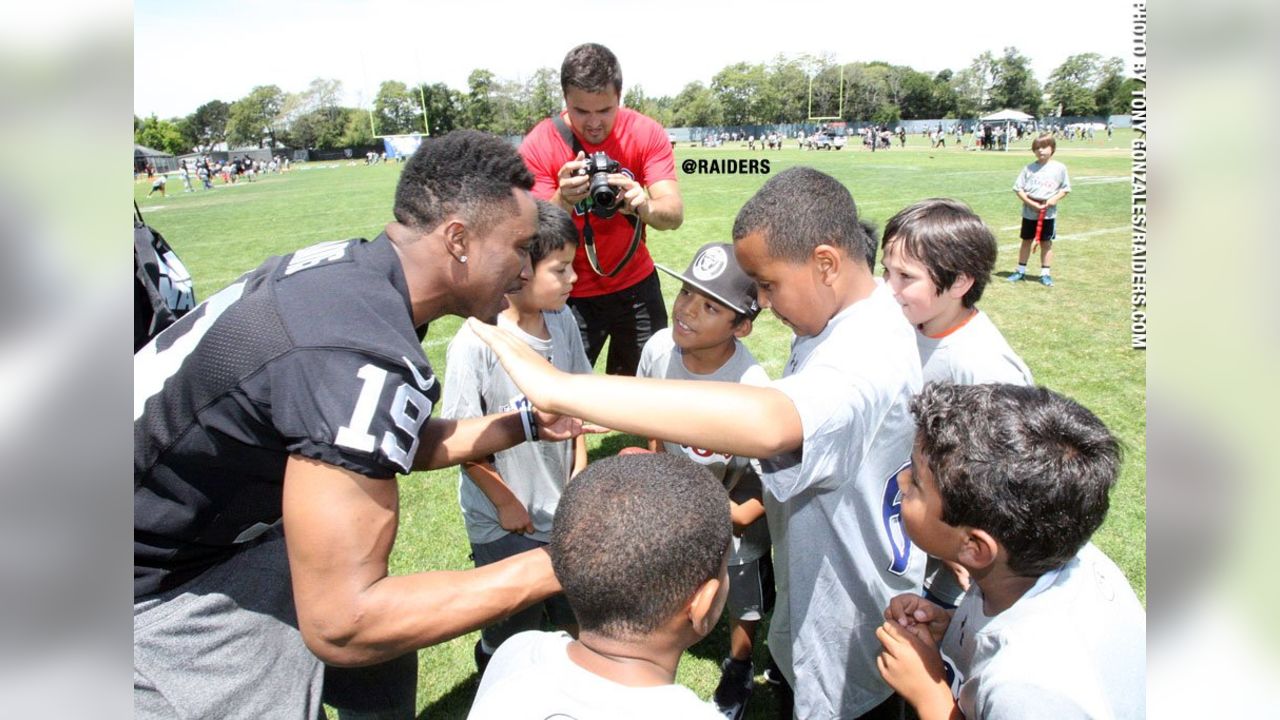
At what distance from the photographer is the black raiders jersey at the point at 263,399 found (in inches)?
65.4

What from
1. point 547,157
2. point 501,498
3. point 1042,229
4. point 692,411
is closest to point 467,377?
point 501,498

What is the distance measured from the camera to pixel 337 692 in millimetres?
2504

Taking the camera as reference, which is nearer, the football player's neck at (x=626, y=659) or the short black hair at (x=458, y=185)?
the football player's neck at (x=626, y=659)

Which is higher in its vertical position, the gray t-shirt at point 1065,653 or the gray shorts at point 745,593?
the gray t-shirt at point 1065,653

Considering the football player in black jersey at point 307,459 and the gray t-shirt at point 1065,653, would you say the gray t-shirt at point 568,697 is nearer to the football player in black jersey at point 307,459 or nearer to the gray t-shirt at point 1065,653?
the football player in black jersey at point 307,459

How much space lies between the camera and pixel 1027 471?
5.74 ft

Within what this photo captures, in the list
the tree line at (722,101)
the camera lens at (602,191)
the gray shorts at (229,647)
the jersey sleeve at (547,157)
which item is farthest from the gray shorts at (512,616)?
the tree line at (722,101)

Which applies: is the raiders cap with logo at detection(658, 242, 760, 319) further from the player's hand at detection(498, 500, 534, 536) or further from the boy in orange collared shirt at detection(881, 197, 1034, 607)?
the player's hand at detection(498, 500, 534, 536)

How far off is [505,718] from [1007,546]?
1.29m

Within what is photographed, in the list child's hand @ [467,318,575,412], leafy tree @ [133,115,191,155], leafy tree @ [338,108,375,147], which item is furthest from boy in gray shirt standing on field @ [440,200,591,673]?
leafy tree @ [133,115,191,155]

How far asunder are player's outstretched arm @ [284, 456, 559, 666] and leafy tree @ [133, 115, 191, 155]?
105333 mm

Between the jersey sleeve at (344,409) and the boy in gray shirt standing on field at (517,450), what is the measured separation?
130cm
